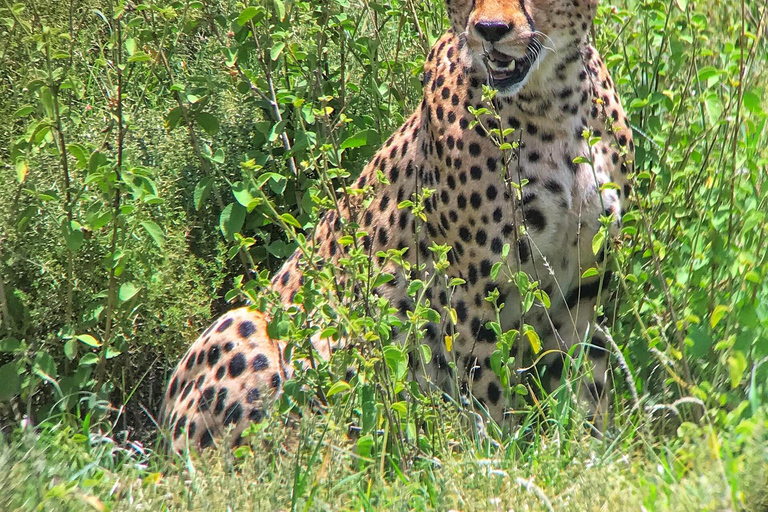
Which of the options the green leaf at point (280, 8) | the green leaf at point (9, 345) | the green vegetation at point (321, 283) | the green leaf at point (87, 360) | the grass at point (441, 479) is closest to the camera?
Answer: the grass at point (441, 479)

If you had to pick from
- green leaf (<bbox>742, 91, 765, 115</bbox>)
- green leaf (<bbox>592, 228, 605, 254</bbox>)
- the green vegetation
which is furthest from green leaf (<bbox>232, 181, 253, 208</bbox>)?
green leaf (<bbox>742, 91, 765, 115</bbox>)

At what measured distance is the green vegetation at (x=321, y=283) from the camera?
2.38 meters

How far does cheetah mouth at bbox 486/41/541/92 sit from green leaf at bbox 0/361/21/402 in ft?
5.86

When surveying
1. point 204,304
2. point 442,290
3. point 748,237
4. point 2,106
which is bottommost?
point 204,304

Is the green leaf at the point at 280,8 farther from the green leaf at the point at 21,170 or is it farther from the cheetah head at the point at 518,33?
the green leaf at the point at 21,170

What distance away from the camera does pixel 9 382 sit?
319 centimetres

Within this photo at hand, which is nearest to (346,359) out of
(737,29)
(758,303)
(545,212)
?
(545,212)

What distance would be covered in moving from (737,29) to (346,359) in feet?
5.52

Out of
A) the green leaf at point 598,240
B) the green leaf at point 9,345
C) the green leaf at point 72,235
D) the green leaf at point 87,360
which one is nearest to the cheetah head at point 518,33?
the green leaf at point 598,240

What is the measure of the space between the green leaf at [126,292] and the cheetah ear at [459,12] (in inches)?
53.3

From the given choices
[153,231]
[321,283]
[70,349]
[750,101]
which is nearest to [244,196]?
[321,283]

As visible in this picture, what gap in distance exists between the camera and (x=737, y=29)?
3.15 meters

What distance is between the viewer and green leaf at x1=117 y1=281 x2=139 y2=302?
3238 millimetres

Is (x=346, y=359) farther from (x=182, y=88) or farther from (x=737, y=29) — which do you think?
(x=737, y=29)
